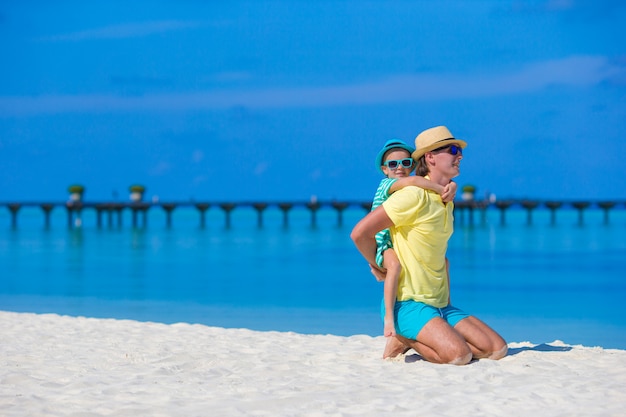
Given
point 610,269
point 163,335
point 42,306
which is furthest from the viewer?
point 610,269

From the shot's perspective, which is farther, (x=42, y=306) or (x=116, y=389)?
(x=42, y=306)

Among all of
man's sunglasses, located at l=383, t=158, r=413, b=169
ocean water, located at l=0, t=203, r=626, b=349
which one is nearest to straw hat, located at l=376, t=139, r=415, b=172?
man's sunglasses, located at l=383, t=158, r=413, b=169

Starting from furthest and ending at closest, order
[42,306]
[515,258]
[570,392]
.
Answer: [515,258]
[42,306]
[570,392]

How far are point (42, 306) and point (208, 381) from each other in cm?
918

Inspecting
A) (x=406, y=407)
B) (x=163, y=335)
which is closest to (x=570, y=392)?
(x=406, y=407)

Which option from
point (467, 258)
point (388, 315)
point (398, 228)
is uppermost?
point (398, 228)

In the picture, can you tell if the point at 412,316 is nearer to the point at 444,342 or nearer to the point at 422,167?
the point at 444,342

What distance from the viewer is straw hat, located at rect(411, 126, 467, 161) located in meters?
5.43

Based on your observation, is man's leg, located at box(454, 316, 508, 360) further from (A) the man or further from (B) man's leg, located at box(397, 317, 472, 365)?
(B) man's leg, located at box(397, 317, 472, 365)

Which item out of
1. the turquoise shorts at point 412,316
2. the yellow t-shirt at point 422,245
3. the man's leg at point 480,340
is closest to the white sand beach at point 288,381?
the man's leg at point 480,340

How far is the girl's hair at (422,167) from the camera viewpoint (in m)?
5.61

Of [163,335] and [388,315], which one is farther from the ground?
[388,315]

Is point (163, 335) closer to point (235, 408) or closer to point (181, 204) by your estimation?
point (235, 408)

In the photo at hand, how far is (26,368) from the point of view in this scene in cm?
565
